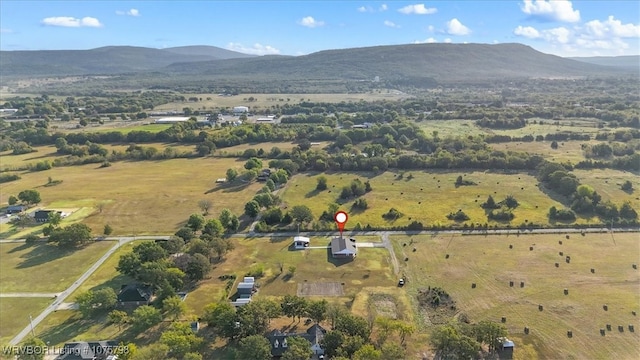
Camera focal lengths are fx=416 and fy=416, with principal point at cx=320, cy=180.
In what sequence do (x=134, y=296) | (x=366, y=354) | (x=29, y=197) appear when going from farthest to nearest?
(x=29, y=197)
(x=134, y=296)
(x=366, y=354)

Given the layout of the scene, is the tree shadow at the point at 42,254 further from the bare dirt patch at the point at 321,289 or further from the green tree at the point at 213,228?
the bare dirt patch at the point at 321,289

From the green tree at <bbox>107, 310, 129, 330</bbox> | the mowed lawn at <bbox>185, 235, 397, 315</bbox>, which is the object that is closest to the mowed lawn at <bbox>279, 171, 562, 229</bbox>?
the mowed lawn at <bbox>185, 235, 397, 315</bbox>

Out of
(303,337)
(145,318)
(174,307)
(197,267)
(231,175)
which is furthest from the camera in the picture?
(231,175)

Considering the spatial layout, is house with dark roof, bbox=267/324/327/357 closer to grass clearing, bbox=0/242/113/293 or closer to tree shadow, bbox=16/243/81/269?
grass clearing, bbox=0/242/113/293

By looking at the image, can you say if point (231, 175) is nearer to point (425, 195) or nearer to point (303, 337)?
point (425, 195)

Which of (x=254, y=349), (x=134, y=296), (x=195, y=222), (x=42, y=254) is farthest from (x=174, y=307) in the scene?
(x=42, y=254)
